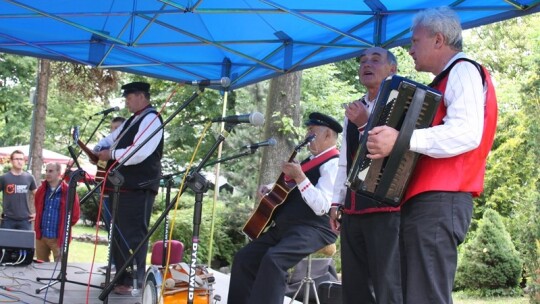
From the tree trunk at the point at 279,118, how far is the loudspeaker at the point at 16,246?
3676mm

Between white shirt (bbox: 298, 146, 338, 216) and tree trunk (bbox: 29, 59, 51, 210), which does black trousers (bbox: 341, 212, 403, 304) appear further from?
tree trunk (bbox: 29, 59, 51, 210)

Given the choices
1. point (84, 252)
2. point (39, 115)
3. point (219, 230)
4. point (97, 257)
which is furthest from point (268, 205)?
point (84, 252)

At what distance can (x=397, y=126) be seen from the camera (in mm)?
2914

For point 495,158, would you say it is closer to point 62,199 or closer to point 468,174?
point 62,199

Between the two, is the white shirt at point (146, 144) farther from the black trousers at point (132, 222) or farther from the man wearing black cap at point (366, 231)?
the man wearing black cap at point (366, 231)

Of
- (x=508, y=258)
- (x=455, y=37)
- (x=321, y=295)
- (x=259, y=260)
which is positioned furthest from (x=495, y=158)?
(x=455, y=37)

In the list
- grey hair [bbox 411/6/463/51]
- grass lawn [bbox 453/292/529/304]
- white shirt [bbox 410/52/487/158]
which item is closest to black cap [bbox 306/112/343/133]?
grey hair [bbox 411/6/463/51]

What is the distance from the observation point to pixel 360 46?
612cm

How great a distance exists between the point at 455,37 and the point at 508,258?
877 cm

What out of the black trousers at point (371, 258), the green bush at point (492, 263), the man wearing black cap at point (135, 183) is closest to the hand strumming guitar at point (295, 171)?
the black trousers at point (371, 258)

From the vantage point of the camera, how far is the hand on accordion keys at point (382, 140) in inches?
113

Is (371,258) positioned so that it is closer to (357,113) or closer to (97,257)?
(357,113)

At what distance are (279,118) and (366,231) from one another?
669cm

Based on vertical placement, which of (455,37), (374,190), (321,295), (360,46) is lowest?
(321,295)
